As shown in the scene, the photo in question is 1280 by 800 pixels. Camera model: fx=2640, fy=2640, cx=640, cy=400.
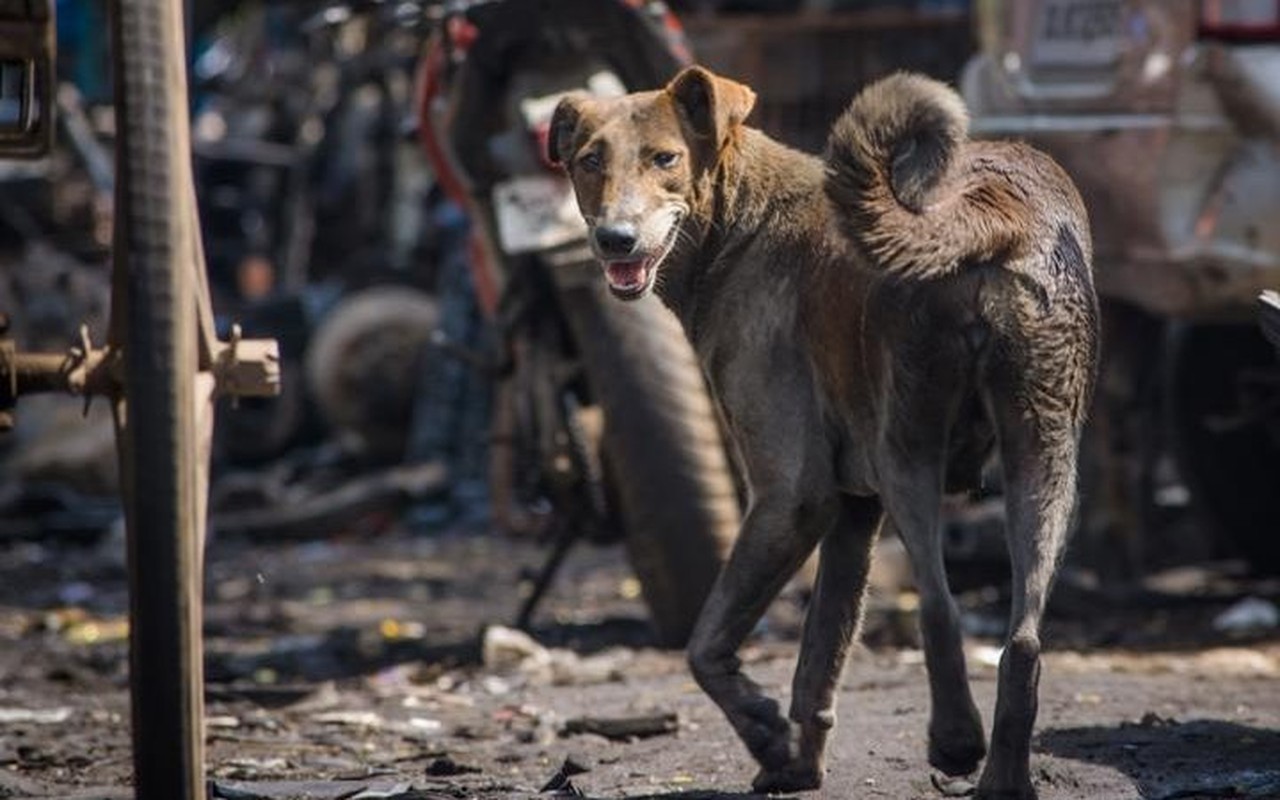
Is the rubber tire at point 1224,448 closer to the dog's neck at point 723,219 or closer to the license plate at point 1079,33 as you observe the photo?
the license plate at point 1079,33

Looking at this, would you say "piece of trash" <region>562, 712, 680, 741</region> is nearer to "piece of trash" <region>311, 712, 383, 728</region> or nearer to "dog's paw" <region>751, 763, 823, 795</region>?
"piece of trash" <region>311, 712, 383, 728</region>

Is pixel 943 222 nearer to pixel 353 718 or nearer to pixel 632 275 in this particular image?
pixel 632 275

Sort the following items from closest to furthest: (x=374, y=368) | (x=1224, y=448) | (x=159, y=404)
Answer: (x=159, y=404), (x=1224, y=448), (x=374, y=368)

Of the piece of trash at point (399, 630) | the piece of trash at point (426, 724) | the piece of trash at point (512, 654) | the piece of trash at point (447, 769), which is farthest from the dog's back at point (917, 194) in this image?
the piece of trash at point (399, 630)

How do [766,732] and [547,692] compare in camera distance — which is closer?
[766,732]

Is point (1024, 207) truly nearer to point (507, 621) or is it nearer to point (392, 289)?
point (507, 621)

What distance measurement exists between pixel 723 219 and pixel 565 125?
1.37 feet

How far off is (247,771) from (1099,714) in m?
2.12

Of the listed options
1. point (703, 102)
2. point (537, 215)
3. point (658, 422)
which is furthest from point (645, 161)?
point (537, 215)

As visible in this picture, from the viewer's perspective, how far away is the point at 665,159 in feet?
18.3

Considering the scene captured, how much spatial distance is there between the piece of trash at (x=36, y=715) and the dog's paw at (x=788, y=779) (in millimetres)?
2298

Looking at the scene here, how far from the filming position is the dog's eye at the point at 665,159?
18.2ft

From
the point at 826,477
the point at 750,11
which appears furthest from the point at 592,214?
the point at 750,11

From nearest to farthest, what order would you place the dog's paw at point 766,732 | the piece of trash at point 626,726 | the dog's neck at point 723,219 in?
the dog's paw at point 766,732 < the dog's neck at point 723,219 < the piece of trash at point 626,726
